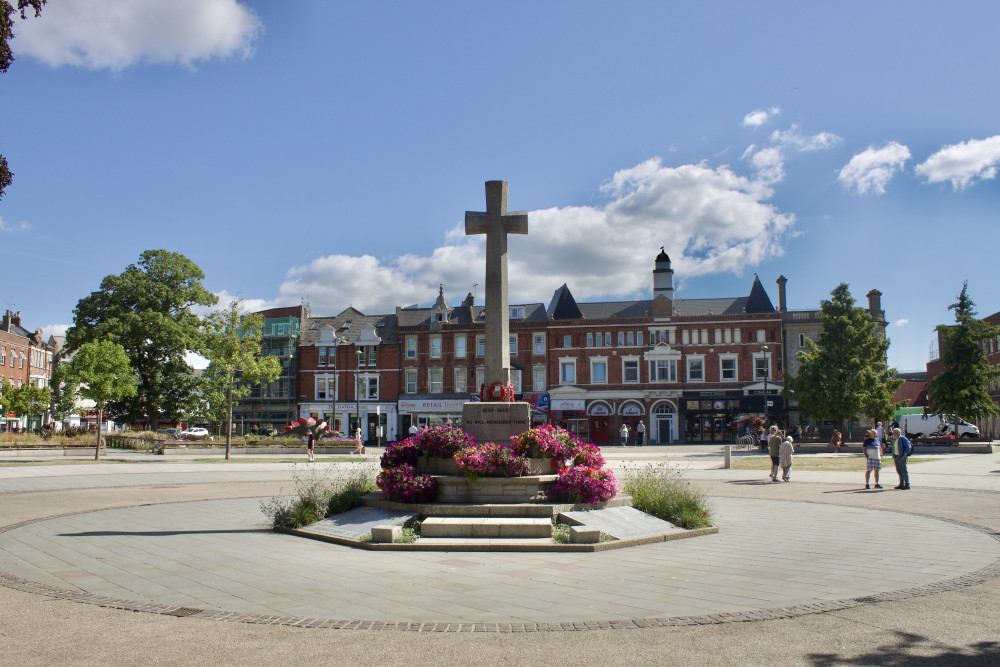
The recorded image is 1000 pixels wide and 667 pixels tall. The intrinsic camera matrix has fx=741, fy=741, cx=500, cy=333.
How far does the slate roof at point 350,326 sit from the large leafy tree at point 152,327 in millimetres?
20098

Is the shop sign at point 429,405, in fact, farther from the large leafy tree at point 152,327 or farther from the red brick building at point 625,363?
the large leafy tree at point 152,327

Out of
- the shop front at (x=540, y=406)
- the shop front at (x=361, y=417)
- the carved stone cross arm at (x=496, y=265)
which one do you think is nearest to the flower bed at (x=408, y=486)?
the carved stone cross arm at (x=496, y=265)

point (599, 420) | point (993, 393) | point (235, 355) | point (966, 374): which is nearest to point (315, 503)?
point (235, 355)

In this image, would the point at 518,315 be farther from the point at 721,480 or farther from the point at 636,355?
the point at 721,480

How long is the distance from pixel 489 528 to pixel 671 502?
340cm

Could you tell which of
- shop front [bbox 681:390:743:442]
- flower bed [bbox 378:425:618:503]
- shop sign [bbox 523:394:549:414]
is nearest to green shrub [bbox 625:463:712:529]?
flower bed [bbox 378:425:618:503]

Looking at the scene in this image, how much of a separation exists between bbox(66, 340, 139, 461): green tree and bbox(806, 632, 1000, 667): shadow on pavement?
34790 mm

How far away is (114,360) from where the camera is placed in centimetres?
3531

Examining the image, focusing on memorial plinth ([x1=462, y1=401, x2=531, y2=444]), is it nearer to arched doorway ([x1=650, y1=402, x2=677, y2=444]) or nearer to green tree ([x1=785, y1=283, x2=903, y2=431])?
green tree ([x1=785, y1=283, x2=903, y2=431])

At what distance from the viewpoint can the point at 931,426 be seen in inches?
2173

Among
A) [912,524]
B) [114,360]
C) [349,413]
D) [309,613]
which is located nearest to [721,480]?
[912,524]

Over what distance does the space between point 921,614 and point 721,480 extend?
1732cm

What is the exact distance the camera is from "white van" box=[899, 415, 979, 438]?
52525 millimetres

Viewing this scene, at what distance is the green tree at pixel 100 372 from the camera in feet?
113
